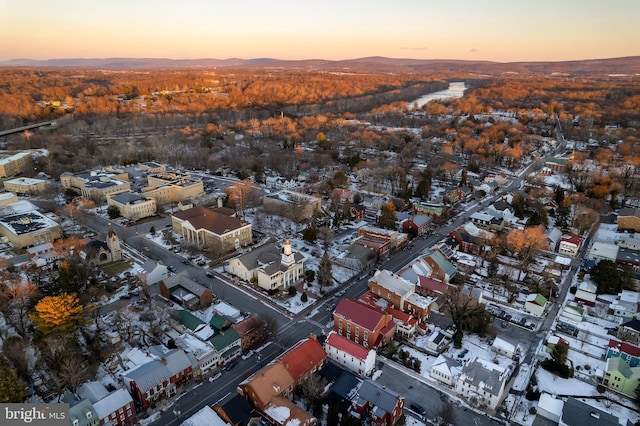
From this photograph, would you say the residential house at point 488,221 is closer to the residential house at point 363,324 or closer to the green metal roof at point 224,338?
the residential house at point 363,324

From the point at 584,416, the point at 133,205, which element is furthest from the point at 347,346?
the point at 133,205

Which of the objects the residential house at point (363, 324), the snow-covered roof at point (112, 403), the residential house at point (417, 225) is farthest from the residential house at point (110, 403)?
the residential house at point (417, 225)

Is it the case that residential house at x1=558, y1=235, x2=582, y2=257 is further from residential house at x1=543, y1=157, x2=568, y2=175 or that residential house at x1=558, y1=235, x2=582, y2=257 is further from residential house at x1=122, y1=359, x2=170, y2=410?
residential house at x1=122, y1=359, x2=170, y2=410

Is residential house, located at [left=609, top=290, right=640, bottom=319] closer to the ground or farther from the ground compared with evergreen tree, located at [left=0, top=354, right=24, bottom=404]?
closer to the ground

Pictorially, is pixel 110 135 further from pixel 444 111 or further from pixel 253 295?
A: pixel 444 111

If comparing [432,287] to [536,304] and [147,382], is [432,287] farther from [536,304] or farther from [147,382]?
[147,382]

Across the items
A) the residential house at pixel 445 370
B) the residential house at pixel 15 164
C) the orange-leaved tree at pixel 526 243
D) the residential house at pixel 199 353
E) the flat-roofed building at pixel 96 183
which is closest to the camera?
the residential house at pixel 445 370

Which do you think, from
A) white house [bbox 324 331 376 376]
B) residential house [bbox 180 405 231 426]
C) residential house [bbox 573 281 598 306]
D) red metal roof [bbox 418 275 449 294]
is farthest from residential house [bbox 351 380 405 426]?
residential house [bbox 573 281 598 306]
